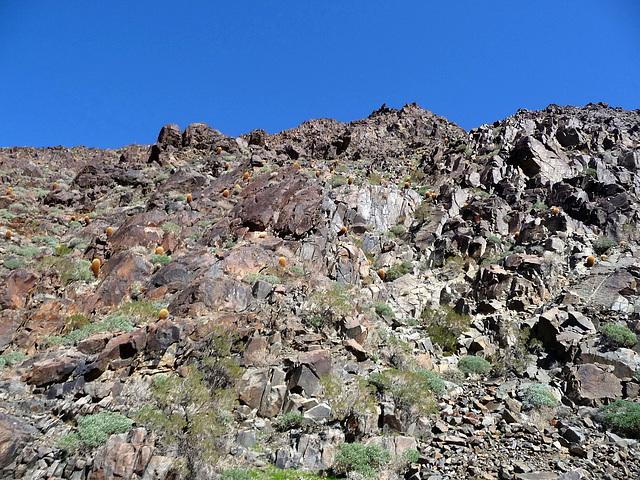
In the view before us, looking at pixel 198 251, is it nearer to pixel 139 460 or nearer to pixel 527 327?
pixel 139 460

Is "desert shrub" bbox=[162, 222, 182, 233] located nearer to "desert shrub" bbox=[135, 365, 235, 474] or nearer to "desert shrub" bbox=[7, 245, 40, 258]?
"desert shrub" bbox=[7, 245, 40, 258]

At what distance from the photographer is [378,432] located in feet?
31.7

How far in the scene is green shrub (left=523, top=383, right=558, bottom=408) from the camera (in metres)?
10.6

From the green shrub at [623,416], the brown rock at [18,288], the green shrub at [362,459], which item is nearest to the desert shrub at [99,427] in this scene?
the green shrub at [362,459]

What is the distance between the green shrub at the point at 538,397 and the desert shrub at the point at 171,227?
16293 millimetres

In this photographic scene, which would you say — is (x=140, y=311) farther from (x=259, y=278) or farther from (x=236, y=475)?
(x=236, y=475)

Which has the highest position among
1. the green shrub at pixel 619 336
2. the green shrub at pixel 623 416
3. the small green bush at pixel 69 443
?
the green shrub at pixel 619 336

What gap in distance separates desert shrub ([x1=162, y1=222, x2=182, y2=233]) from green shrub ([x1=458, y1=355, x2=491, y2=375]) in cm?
1441

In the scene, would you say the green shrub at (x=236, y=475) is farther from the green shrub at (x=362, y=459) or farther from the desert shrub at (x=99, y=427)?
the desert shrub at (x=99, y=427)

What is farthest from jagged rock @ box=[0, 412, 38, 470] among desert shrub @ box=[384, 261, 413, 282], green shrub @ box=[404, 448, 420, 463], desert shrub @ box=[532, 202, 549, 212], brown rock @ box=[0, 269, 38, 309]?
desert shrub @ box=[532, 202, 549, 212]

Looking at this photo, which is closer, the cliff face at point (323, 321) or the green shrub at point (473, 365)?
the cliff face at point (323, 321)

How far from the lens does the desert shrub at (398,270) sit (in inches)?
752

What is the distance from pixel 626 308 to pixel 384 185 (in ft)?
49.3

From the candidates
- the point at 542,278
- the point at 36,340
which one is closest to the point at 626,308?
the point at 542,278
